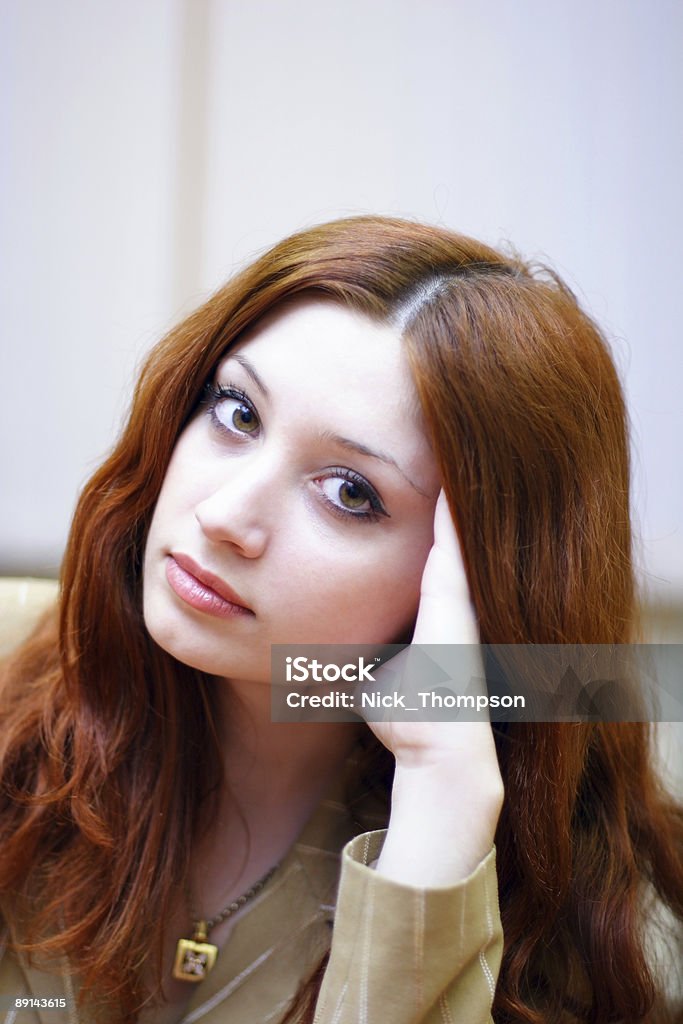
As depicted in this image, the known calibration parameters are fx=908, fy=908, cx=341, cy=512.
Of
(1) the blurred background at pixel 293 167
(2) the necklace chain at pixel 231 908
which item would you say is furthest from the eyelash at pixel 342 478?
(1) the blurred background at pixel 293 167

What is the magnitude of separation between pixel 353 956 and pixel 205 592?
40 cm

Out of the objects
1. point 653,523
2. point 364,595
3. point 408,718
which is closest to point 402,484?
point 364,595

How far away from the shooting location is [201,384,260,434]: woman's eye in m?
1.06

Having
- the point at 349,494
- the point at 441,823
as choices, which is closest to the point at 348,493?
the point at 349,494

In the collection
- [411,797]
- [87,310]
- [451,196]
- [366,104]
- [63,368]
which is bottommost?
[411,797]

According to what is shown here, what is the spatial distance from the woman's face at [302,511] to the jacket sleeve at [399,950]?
0.27 meters

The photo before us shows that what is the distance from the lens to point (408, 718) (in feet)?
3.31

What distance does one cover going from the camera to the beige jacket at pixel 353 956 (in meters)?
0.89

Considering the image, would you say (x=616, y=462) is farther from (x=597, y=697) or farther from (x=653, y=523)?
(x=653, y=523)

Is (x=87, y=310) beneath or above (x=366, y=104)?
beneath

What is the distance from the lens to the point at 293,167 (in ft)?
5.86

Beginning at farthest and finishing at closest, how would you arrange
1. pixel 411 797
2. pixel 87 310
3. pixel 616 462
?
pixel 87 310 → pixel 616 462 → pixel 411 797

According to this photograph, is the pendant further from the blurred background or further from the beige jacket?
the blurred background

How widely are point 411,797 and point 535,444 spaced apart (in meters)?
0.42
